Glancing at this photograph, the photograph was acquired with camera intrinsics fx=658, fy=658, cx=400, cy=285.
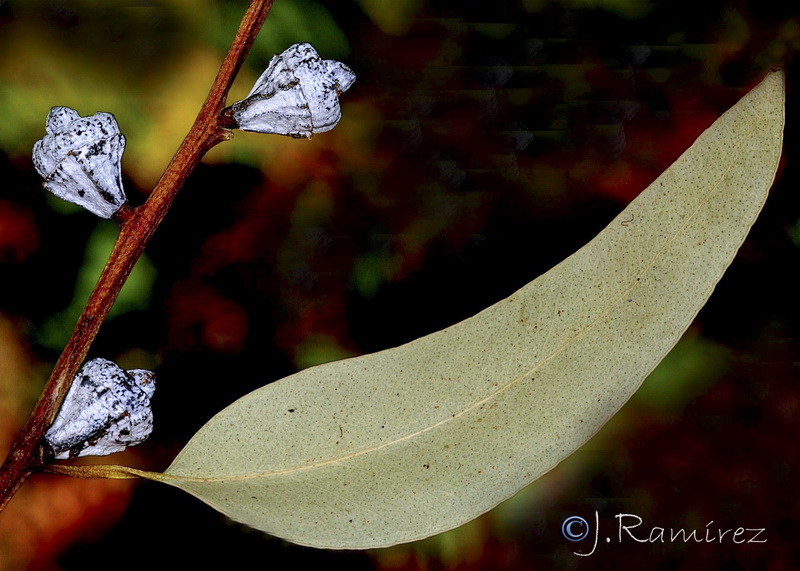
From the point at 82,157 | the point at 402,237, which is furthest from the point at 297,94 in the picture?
the point at 402,237

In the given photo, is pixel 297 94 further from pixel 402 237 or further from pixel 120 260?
pixel 402 237

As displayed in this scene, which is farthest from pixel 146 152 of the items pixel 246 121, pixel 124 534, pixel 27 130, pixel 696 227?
pixel 696 227

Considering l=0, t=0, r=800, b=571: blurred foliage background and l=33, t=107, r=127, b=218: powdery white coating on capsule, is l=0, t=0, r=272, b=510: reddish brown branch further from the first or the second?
l=0, t=0, r=800, b=571: blurred foliage background

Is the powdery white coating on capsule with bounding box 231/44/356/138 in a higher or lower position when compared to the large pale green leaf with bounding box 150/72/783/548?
higher

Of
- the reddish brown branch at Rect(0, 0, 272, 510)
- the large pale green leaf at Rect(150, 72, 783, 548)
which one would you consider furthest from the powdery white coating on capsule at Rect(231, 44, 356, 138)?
the large pale green leaf at Rect(150, 72, 783, 548)

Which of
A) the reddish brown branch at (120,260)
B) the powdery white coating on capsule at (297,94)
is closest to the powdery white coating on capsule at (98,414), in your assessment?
the reddish brown branch at (120,260)
